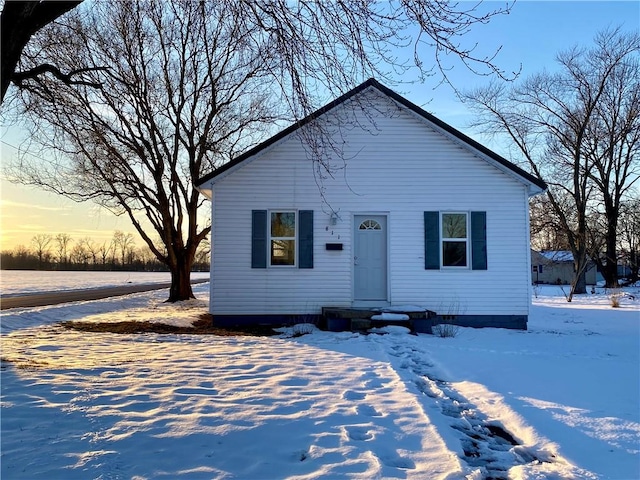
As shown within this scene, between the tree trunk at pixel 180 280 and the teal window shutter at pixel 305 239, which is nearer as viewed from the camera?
the teal window shutter at pixel 305 239

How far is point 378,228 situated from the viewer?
37.7ft

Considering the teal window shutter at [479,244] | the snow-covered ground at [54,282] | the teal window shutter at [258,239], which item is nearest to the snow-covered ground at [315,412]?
the teal window shutter at [258,239]

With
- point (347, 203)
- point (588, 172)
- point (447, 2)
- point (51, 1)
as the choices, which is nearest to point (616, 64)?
point (588, 172)

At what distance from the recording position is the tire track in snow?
11.2 feet

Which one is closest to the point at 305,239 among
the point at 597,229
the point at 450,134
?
the point at 450,134

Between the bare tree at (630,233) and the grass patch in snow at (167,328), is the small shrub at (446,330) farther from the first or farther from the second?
the bare tree at (630,233)

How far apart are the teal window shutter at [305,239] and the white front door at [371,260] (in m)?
1.11

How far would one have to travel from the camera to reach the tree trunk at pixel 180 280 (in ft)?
61.8

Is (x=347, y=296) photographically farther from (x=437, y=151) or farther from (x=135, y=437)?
(x=135, y=437)

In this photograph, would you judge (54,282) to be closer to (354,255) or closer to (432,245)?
(354,255)

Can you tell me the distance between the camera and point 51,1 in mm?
4402

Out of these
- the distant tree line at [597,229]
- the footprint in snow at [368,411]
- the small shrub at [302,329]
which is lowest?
the small shrub at [302,329]

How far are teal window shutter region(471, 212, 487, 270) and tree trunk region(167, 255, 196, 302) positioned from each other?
11952 mm

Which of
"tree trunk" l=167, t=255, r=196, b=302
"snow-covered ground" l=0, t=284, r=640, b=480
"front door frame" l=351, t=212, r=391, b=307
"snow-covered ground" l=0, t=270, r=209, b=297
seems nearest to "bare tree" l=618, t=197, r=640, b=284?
"front door frame" l=351, t=212, r=391, b=307
